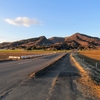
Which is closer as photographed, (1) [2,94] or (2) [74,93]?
(1) [2,94]

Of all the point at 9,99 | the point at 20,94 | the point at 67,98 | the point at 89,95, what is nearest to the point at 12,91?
the point at 20,94

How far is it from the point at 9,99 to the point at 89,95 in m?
3.14

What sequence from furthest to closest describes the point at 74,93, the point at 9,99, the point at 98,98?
the point at 74,93, the point at 98,98, the point at 9,99

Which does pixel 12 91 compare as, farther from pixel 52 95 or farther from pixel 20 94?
pixel 52 95

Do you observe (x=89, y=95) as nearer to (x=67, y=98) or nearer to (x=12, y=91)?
(x=67, y=98)

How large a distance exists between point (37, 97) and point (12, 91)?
1457 mm

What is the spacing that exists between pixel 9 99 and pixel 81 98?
260 cm

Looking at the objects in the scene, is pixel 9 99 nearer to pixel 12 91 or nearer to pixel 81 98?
pixel 12 91

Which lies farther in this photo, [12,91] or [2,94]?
[12,91]

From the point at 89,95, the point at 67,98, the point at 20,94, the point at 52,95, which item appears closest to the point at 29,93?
the point at 20,94

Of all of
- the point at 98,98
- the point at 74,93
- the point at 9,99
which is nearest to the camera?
the point at 9,99

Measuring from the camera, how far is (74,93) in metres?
8.52

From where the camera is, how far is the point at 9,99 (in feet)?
23.8

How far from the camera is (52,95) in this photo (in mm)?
8000
